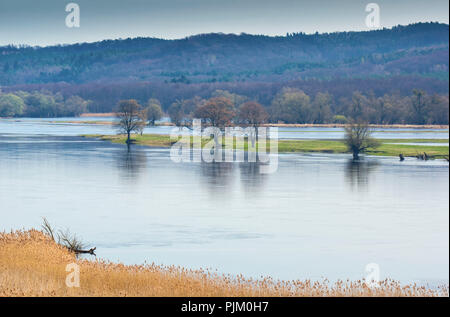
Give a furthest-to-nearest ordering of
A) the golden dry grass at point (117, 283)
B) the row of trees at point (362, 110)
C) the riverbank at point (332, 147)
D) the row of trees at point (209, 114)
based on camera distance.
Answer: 1. the row of trees at point (362, 110)
2. the row of trees at point (209, 114)
3. the riverbank at point (332, 147)
4. the golden dry grass at point (117, 283)

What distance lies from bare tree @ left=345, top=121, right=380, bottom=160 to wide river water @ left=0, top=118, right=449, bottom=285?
384 inches

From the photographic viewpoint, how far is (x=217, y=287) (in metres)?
18.3

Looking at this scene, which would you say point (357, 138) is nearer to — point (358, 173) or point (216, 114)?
point (358, 173)

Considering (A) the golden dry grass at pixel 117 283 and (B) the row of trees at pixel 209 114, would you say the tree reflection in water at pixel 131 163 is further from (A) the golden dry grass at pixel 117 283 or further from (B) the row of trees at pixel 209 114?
(A) the golden dry grass at pixel 117 283

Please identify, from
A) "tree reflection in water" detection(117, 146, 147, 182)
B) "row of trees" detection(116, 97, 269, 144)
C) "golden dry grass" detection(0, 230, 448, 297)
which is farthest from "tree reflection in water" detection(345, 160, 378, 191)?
"row of trees" detection(116, 97, 269, 144)

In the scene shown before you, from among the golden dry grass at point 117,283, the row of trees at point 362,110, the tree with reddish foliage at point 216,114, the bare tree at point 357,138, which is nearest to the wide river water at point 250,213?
the golden dry grass at point 117,283

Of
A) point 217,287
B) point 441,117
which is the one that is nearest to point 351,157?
point 217,287

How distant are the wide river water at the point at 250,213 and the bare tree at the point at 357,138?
32.0ft

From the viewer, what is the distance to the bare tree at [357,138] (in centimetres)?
7912

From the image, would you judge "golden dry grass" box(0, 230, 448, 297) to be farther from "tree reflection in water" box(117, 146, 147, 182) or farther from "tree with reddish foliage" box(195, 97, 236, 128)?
"tree with reddish foliage" box(195, 97, 236, 128)

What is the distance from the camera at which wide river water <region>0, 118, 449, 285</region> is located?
2717cm

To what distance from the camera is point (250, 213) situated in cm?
3891
